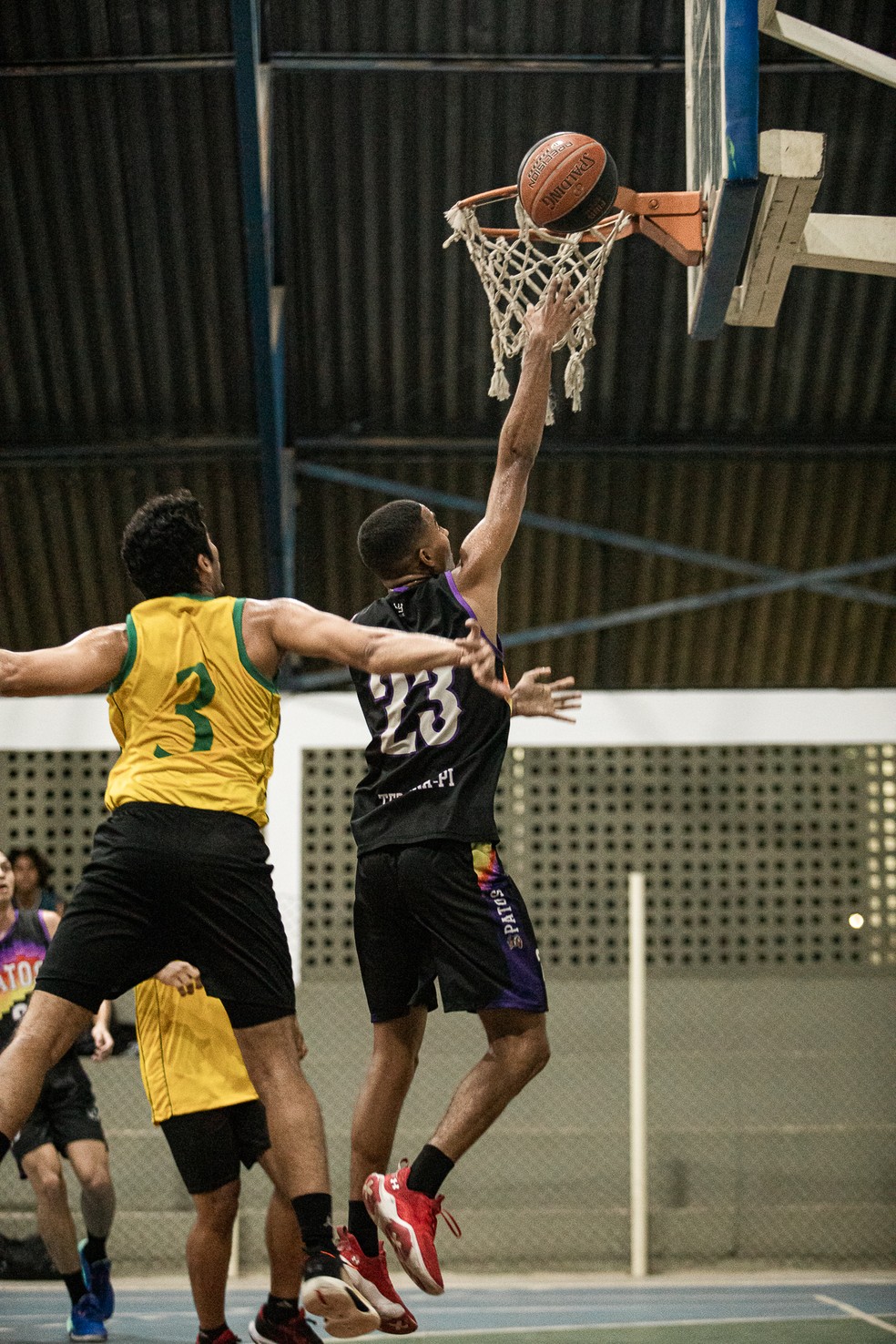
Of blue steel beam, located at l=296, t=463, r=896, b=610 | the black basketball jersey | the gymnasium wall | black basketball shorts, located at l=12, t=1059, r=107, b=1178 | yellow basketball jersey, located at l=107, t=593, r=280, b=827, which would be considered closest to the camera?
yellow basketball jersey, located at l=107, t=593, r=280, b=827

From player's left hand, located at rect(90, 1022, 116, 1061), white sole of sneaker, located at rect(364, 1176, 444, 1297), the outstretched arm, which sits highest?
the outstretched arm

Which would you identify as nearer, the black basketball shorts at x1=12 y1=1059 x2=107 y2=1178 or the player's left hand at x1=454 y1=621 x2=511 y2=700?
the player's left hand at x1=454 y1=621 x2=511 y2=700

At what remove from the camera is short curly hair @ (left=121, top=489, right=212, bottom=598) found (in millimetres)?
4246

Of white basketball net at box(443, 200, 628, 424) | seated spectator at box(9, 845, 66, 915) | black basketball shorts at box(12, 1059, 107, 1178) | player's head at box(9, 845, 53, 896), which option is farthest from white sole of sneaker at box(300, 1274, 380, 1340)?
player's head at box(9, 845, 53, 896)

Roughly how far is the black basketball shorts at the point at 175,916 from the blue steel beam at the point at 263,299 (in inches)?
255

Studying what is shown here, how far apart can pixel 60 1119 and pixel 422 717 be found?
13.0 ft

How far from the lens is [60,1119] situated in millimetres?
7234

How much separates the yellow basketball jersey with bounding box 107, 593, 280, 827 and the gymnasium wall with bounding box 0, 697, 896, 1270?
6.65 m

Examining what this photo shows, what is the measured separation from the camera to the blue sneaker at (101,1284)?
22.0ft

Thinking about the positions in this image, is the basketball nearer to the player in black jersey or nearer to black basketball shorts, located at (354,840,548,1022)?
the player in black jersey

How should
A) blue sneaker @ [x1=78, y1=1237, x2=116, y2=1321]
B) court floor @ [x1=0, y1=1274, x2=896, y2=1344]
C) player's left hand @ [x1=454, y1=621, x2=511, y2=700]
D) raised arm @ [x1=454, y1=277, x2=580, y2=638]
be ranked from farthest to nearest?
blue sneaker @ [x1=78, y1=1237, x2=116, y2=1321] < court floor @ [x1=0, y1=1274, x2=896, y2=1344] < raised arm @ [x1=454, y1=277, x2=580, y2=638] < player's left hand @ [x1=454, y1=621, x2=511, y2=700]

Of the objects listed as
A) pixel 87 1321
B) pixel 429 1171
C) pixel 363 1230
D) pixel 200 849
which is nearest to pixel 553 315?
A: pixel 200 849

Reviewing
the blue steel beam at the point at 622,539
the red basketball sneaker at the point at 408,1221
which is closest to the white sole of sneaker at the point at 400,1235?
the red basketball sneaker at the point at 408,1221

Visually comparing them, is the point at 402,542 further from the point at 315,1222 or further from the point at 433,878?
the point at 315,1222
